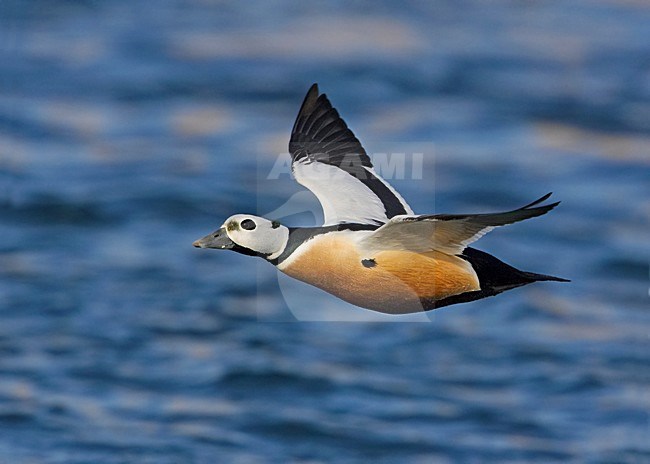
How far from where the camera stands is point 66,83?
22.4 metres

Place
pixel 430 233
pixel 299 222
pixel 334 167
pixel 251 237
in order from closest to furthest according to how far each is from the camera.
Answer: pixel 430 233 → pixel 251 237 → pixel 334 167 → pixel 299 222

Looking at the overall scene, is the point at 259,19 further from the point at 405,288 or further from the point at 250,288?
the point at 405,288

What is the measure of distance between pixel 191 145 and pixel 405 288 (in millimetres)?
16903

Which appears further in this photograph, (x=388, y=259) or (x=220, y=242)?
(x=220, y=242)

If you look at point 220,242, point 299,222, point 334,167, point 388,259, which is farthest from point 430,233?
point 299,222

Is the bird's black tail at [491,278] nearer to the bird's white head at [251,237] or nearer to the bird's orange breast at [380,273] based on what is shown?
the bird's orange breast at [380,273]

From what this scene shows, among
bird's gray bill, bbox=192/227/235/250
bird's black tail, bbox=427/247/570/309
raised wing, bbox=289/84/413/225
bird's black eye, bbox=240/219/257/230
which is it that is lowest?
bird's black tail, bbox=427/247/570/309

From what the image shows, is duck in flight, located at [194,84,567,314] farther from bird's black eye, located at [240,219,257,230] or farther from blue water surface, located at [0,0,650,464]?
blue water surface, located at [0,0,650,464]

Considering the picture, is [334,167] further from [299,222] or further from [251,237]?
[299,222]

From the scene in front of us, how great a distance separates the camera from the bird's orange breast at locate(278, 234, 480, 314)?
404 cm

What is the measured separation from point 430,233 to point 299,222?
8.32 meters

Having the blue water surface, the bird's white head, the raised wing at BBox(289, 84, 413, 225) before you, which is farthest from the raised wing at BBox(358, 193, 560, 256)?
the blue water surface

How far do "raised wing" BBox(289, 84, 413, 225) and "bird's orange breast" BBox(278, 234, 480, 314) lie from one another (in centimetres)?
72

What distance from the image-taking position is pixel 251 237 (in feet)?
13.9
